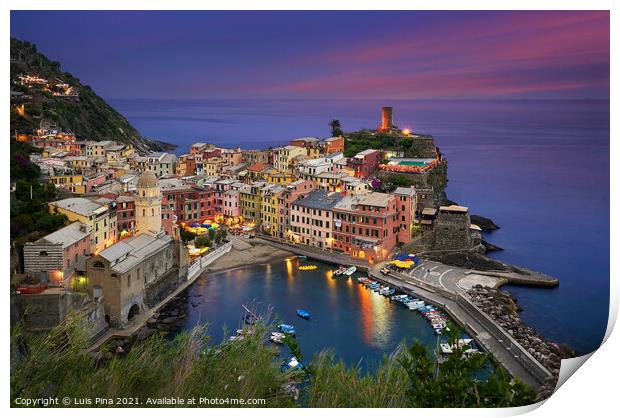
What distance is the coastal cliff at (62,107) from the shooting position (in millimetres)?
15125

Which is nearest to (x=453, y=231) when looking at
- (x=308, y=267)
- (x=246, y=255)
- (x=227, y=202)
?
(x=308, y=267)

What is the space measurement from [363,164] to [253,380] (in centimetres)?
1226

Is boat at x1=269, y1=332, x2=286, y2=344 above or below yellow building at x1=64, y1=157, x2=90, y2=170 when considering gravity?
below

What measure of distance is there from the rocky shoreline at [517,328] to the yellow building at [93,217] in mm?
5587

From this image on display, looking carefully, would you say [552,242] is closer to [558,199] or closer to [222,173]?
[558,199]

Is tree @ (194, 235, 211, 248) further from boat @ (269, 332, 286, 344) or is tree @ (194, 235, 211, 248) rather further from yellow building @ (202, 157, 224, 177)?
yellow building @ (202, 157, 224, 177)

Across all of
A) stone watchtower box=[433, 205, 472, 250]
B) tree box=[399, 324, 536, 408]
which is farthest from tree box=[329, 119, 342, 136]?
tree box=[399, 324, 536, 408]

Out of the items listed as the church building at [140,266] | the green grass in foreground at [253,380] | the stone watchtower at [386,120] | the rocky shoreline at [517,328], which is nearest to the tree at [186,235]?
the church building at [140,266]

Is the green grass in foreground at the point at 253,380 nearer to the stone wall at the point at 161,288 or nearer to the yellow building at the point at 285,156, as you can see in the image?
the stone wall at the point at 161,288

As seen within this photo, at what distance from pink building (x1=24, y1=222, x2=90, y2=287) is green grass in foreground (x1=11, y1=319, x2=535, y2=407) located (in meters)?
3.12

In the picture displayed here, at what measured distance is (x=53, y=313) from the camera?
21.7 feet

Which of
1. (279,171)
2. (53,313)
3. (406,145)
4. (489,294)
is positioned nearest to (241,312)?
(53,313)

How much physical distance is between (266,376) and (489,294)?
6.29 metres

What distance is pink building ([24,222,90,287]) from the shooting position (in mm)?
6910
